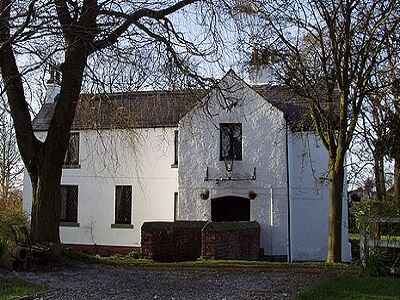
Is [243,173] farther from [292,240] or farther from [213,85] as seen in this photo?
[213,85]

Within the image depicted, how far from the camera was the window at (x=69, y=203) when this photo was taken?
112 feet

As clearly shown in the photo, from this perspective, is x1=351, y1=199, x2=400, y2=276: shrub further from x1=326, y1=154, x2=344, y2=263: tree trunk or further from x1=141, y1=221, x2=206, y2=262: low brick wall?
x1=141, y1=221, x2=206, y2=262: low brick wall

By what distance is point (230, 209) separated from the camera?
3162cm

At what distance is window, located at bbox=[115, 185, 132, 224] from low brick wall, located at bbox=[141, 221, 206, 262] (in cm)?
736

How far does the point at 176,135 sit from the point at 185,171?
2672 mm

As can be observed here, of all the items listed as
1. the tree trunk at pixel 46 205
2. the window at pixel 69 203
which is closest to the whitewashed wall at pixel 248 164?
the window at pixel 69 203

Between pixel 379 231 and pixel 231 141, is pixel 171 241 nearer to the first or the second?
pixel 231 141

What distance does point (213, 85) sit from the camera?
16.9 metres

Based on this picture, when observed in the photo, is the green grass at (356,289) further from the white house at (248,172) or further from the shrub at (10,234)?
the white house at (248,172)

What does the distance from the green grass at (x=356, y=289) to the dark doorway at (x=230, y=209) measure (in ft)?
57.0

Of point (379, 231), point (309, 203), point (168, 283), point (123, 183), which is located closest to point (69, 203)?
point (123, 183)

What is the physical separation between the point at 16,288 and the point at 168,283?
3.00 m

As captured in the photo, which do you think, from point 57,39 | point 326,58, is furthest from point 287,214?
point 57,39

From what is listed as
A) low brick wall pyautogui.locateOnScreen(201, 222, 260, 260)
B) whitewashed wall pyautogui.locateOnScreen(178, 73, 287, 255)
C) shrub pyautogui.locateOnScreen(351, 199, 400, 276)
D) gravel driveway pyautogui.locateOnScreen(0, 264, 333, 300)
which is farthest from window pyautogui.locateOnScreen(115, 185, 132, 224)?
shrub pyautogui.locateOnScreen(351, 199, 400, 276)
